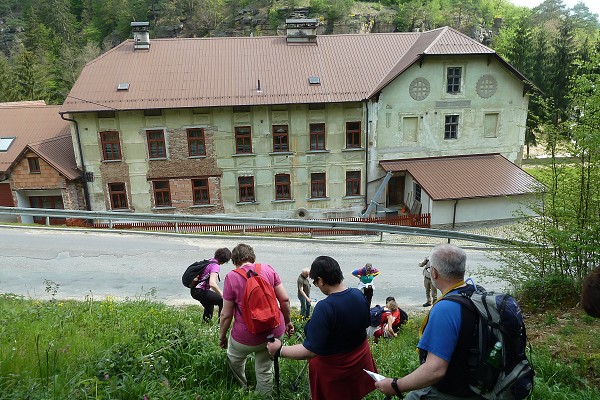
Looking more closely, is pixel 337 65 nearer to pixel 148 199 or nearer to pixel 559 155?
pixel 148 199

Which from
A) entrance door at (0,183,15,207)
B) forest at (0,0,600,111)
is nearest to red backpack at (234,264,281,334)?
entrance door at (0,183,15,207)

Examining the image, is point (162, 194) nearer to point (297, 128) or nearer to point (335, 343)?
point (297, 128)

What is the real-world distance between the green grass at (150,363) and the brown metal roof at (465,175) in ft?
50.3

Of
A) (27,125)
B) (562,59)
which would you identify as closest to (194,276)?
(27,125)

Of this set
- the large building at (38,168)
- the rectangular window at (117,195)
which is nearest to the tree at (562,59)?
the rectangular window at (117,195)

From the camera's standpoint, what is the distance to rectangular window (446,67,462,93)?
23.3m

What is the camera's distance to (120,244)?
15133 millimetres

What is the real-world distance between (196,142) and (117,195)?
16.7 ft

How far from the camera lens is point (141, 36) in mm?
24531

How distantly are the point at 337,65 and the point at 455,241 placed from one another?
11825 mm

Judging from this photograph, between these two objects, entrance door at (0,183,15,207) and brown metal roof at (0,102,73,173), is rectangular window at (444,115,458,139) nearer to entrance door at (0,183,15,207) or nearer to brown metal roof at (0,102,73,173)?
brown metal roof at (0,102,73,173)

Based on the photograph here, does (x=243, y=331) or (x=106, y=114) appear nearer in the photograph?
(x=243, y=331)

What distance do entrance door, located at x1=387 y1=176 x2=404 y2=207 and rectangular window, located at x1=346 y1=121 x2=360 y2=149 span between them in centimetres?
291

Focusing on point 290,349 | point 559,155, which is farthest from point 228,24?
point 290,349
